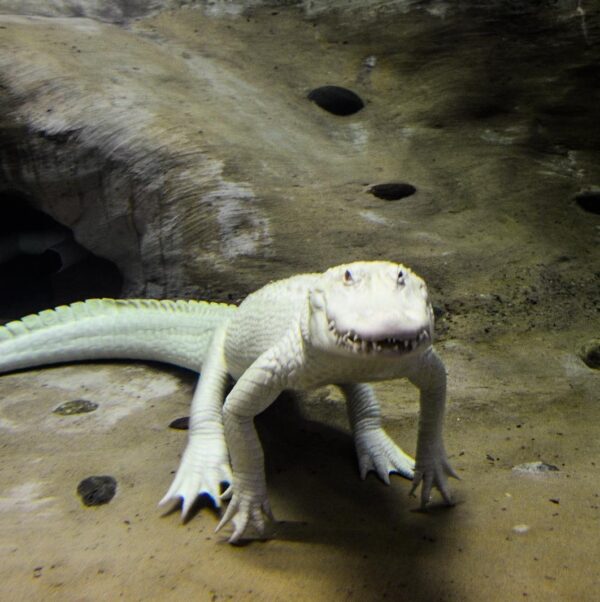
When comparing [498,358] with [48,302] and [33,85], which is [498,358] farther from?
[48,302]

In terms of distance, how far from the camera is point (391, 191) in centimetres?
482

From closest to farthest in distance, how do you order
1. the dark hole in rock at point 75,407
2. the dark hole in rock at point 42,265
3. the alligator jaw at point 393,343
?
the alligator jaw at point 393,343
the dark hole in rock at point 75,407
the dark hole in rock at point 42,265

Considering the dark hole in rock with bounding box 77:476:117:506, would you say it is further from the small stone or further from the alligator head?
the small stone

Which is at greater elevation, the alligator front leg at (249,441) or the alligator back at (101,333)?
the alligator front leg at (249,441)

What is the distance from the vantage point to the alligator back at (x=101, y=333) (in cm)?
382

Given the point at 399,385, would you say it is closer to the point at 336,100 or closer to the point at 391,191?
the point at 391,191

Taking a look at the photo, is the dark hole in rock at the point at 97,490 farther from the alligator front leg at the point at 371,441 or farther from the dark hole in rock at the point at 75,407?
the alligator front leg at the point at 371,441

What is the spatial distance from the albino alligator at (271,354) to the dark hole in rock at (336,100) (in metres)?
2.73

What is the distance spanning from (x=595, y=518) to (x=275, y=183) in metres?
3.09

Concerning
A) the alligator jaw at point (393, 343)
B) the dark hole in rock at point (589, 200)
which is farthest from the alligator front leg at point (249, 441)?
the dark hole in rock at point (589, 200)

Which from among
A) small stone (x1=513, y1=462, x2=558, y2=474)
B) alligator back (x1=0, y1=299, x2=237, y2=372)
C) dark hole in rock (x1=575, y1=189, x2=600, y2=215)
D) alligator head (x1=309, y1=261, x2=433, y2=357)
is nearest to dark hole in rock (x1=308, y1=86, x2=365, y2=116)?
dark hole in rock (x1=575, y1=189, x2=600, y2=215)

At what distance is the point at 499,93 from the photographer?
5539mm

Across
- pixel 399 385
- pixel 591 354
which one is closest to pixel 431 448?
pixel 399 385

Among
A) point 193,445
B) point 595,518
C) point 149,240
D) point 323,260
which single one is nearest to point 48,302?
point 149,240
